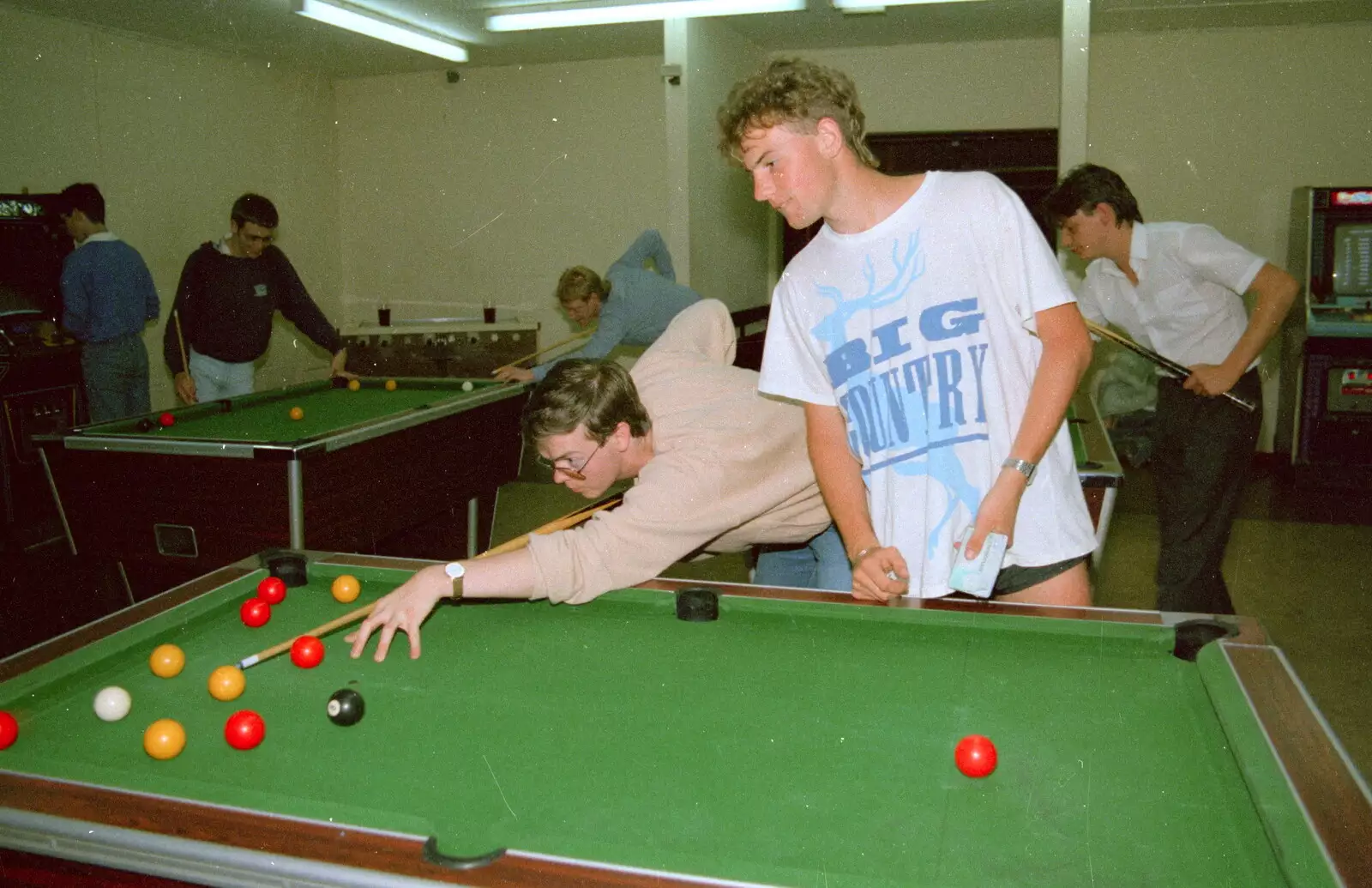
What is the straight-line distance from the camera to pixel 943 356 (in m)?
1.66

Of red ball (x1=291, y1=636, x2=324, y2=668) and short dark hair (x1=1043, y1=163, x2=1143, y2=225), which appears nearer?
red ball (x1=291, y1=636, x2=324, y2=668)

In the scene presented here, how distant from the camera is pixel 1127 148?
255 inches

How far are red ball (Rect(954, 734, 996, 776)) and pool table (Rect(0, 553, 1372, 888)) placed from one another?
0.06 ft

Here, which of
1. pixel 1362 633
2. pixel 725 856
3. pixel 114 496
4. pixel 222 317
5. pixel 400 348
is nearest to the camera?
pixel 725 856

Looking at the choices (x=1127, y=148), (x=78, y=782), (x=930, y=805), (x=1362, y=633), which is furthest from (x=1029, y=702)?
(x=1127, y=148)

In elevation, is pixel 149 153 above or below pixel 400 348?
above

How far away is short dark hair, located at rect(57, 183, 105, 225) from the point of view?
4.89 meters

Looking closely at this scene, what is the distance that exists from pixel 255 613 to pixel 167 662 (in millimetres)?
213

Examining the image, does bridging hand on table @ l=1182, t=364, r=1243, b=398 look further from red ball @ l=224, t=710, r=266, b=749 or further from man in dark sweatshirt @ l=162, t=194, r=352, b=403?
man in dark sweatshirt @ l=162, t=194, r=352, b=403

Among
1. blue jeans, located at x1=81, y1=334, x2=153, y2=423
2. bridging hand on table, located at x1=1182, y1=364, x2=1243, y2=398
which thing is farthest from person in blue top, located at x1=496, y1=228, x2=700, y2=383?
bridging hand on table, located at x1=1182, y1=364, x2=1243, y2=398

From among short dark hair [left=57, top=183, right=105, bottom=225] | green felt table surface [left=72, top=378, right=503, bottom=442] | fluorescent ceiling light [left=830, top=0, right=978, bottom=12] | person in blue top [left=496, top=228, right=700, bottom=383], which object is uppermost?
fluorescent ceiling light [left=830, top=0, right=978, bottom=12]

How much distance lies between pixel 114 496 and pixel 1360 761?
347 cm

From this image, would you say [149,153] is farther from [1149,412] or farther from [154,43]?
[1149,412]

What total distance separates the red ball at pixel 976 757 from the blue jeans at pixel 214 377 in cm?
447
